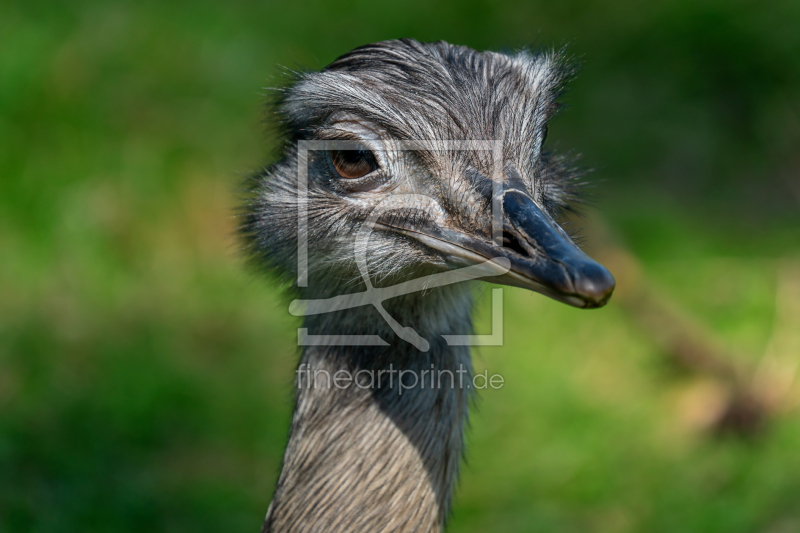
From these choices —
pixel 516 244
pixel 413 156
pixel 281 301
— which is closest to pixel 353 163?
pixel 413 156

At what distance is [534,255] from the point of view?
154 centimetres

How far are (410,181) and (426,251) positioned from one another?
0.17m

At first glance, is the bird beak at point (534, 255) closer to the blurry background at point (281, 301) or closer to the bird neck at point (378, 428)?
the bird neck at point (378, 428)

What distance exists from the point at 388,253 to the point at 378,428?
39 cm

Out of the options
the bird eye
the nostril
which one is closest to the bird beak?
the nostril

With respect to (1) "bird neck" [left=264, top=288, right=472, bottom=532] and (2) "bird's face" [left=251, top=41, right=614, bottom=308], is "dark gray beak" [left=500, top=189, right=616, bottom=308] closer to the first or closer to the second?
(2) "bird's face" [left=251, top=41, right=614, bottom=308]

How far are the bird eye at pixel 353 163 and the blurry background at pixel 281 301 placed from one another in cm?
98

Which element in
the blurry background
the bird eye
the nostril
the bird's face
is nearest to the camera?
the nostril

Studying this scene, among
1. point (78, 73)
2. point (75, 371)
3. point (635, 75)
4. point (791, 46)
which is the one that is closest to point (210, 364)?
point (75, 371)

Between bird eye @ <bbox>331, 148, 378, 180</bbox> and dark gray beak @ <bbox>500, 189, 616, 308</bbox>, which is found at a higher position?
bird eye @ <bbox>331, 148, 378, 180</bbox>

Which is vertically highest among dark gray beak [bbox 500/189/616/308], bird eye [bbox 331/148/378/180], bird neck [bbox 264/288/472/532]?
bird eye [bbox 331/148/378/180]

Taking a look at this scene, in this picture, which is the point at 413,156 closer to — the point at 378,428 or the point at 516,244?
the point at 516,244

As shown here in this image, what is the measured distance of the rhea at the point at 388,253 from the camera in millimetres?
1862

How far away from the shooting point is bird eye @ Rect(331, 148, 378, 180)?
1.90 metres
